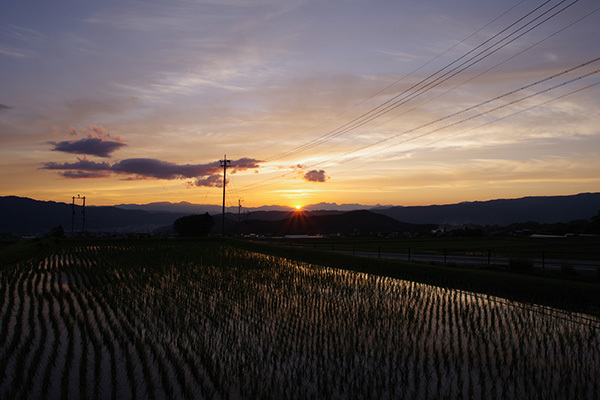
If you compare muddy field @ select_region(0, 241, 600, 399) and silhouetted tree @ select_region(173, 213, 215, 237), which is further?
silhouetted tree @ select_region(173, 213, 215, 237)

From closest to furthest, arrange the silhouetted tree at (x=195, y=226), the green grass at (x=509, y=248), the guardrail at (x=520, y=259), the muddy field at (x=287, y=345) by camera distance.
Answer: the muddy field at (x=287, y=345) → the guardrail at (x=520, y=259) → the green grass at (x=509, y=248) → the silhouetted tree at (x=195, y=226)

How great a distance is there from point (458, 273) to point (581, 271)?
530 cm

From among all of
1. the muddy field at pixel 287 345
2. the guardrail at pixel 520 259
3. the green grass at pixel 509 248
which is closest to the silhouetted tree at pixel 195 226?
the green grass at pixel 509 248

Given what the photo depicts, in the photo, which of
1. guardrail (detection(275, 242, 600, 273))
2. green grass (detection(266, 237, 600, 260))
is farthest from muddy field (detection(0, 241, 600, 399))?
green grass (detection(266, 237, 600, 260))

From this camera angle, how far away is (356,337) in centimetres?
1018

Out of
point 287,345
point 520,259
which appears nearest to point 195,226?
point 520,259

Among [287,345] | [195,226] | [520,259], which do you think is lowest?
[287,345]

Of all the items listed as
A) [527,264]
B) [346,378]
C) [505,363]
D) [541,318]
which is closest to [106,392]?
[346,378]

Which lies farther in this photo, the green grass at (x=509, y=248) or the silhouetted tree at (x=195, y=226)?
the silhouetted tree at (x=195, y=226)

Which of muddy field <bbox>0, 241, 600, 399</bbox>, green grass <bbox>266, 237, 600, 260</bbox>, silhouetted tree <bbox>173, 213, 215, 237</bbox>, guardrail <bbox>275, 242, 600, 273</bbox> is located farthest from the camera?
silhouetted tree <bbox>173, 213, 215, 237</bbox>

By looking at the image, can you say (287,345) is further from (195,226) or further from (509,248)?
(195,226)

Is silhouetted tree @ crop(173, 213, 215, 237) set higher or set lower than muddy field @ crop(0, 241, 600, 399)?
higher

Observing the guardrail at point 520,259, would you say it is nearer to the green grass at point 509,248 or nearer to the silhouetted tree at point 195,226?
the green grass at point 509,248

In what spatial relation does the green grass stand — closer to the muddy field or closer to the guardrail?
the guardrail
